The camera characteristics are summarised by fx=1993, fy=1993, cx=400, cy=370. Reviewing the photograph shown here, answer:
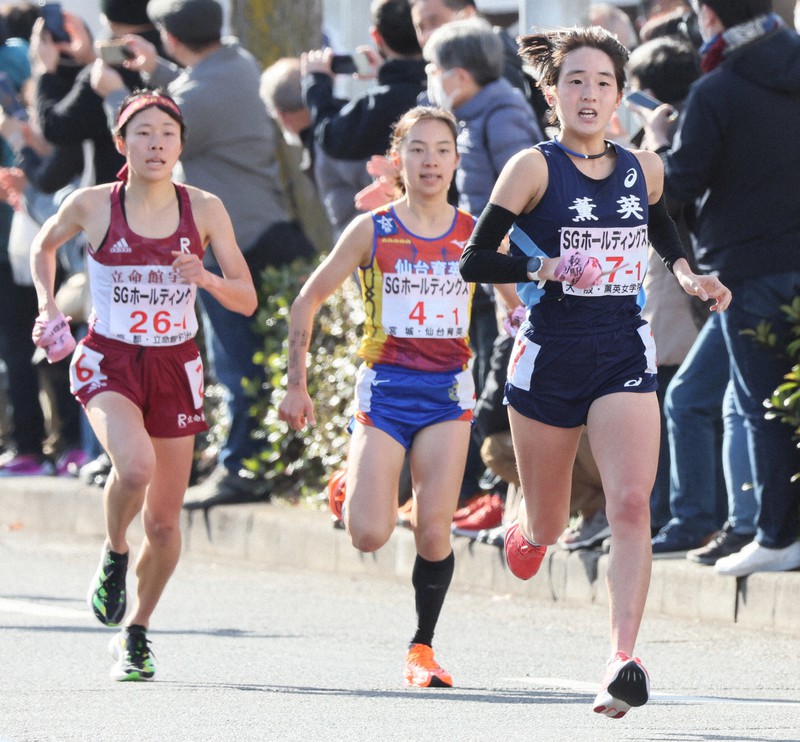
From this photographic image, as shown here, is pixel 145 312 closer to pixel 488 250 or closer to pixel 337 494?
pixel 337 494

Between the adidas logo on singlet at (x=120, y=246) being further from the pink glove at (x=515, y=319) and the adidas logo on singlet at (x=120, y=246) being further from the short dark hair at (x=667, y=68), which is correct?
the short dark hair at (x=667, y=68)

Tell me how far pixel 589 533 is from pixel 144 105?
294 centimetres

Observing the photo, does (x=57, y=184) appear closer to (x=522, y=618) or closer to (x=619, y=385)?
(x=522, y=618)

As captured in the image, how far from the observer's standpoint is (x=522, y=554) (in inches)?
265

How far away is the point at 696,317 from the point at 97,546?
4.10 meters

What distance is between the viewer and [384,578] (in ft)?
32.0

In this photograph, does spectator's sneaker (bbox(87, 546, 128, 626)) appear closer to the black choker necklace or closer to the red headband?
the red headband

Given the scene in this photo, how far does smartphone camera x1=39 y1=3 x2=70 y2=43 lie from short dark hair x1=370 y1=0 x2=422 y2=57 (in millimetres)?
2414

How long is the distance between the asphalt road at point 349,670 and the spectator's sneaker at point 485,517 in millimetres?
426

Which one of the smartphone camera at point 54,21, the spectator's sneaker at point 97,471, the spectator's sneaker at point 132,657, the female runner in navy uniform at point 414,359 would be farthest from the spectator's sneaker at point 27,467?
the female runner in navy uniform at point 414,359

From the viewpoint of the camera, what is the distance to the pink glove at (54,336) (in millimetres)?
6969

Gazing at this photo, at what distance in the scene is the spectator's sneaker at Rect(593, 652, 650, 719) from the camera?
212 inches

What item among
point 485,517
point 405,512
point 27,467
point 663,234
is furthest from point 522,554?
point 27,467

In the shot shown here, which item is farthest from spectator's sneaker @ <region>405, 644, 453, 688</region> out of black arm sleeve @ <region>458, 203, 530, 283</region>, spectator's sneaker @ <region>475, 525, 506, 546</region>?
spectator's sneaker @ <region>475, 525, 506, 546</region>
